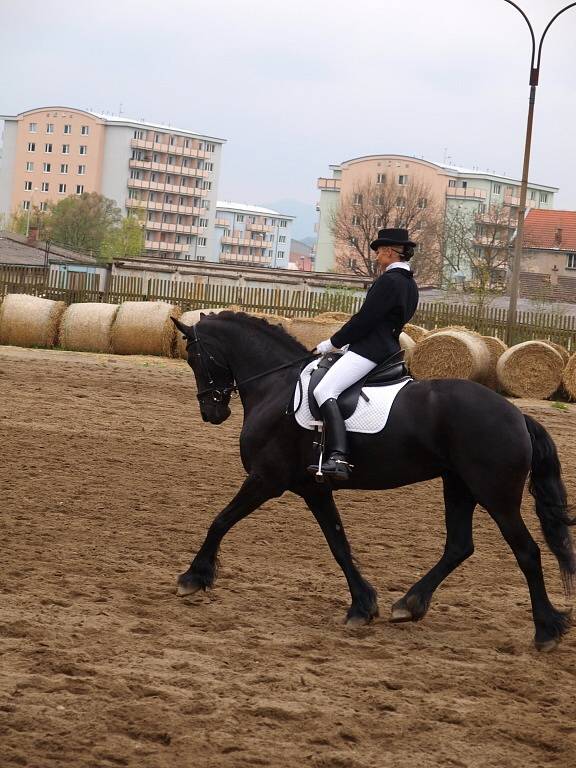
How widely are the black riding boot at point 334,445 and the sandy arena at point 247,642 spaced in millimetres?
925

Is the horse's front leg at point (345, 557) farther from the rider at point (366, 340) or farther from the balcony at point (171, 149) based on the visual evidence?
the balcony at point (171, 149)

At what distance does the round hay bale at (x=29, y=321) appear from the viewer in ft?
84.4

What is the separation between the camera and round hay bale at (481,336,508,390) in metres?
23.0

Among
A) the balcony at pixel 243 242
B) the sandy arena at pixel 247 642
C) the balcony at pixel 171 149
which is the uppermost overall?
the balcony at pixel 171 149

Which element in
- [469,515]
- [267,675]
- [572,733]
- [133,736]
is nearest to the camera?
[133,736]

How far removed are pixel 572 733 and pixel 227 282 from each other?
51.7 m

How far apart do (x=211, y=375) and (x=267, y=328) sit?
52 cm

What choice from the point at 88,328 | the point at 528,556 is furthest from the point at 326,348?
the point at 88,328

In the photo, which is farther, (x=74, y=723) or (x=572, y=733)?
(x=572, y=733)

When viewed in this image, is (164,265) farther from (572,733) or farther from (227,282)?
(572,733)

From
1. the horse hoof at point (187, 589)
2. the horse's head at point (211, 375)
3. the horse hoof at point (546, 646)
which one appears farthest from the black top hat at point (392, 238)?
the horse hoof at point (546, 646)

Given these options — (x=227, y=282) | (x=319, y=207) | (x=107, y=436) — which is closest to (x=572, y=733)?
(x=107, y=436)

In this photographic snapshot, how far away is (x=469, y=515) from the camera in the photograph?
296 inches

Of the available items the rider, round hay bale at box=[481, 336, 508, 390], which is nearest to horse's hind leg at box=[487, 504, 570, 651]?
the rider
